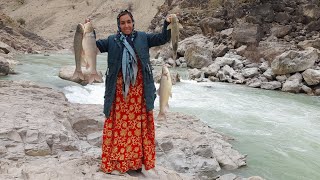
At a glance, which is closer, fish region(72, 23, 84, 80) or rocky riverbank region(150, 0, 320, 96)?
fish region(72, 23, 84, 80)

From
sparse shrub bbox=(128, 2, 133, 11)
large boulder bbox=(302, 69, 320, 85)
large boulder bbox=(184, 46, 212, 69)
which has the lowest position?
large boulder bbox=(302, 69, 320, 85)

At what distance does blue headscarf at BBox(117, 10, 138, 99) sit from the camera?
153 inches

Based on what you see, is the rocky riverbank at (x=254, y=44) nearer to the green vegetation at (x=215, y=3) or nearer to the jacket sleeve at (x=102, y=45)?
the green vegetation at (x=215, y=3)

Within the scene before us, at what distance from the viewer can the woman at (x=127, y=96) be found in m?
3.92

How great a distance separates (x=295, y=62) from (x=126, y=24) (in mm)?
14661

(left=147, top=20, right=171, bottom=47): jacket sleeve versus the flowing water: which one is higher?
(left=147, top=20, right=171, bottom=47): jacket sleeve

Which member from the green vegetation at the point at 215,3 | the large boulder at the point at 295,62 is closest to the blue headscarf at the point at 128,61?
the large boulder at the point at 295,62

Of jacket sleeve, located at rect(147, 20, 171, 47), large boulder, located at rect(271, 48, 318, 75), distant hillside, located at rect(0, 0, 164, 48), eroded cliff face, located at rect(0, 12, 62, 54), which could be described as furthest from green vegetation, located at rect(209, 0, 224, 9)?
jacket sleeve, located at rect(147, 20, 171, 47)

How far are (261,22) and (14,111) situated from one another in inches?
869

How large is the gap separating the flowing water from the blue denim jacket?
3391 mm

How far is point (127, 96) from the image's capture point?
13.0 ft

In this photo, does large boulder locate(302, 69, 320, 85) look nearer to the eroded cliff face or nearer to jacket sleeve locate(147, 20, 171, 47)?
jacket sleeve locate(147, 20, 171, 47)

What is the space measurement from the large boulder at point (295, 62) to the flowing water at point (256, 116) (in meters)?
1.63

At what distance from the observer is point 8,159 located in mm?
4945
